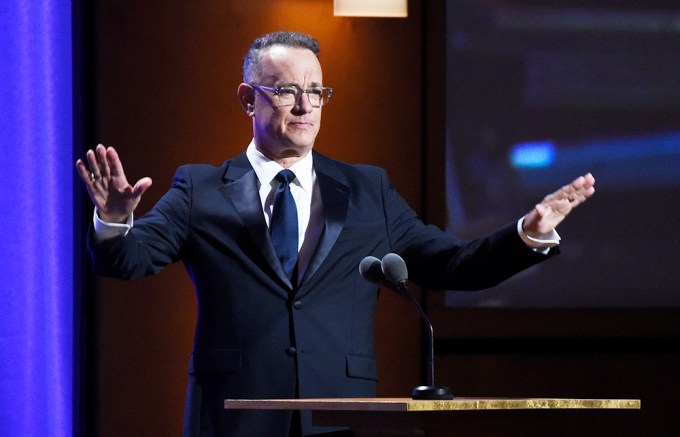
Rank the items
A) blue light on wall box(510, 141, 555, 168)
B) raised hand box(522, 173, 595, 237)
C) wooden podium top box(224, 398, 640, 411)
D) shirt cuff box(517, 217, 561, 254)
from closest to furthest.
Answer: wooden podium top box(224, 398, 640, 411) → raised hand box(522, 173, 595, 237) → shirt cuff box(517, 217, 561, 254) → blue light on wall box(510, 141, 555, 168)

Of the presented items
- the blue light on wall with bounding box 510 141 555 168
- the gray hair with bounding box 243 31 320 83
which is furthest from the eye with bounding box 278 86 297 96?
the blue light on wall with bounding box 510 141 555 168

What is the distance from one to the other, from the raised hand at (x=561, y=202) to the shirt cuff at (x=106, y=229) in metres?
0.96

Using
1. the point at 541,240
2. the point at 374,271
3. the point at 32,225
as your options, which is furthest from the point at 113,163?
the point at 32,225

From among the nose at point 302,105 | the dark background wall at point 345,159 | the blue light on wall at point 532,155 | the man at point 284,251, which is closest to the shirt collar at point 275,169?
the man at point 284,251

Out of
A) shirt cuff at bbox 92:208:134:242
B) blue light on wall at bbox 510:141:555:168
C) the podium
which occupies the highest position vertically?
blue light on wall at bbox 510:141:555:168

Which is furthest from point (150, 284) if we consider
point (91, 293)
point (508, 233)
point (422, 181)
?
point (508, 233)

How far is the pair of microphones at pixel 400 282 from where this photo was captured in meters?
2.17

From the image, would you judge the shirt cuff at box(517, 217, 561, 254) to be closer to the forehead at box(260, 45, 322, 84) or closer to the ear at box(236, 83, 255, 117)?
the forehead at box(260, 45, 322, 84)

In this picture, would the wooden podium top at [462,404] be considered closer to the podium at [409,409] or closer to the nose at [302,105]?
the podium at [409,409]

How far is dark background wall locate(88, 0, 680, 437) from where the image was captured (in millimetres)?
4133

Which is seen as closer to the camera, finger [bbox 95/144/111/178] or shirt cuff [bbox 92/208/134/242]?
finger [bbox 95/144/111/178]

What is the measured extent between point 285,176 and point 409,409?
3.85 ft

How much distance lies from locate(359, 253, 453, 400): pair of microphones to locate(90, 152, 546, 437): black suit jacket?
1.65 ft

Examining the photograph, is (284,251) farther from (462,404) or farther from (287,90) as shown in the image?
(462,404)
